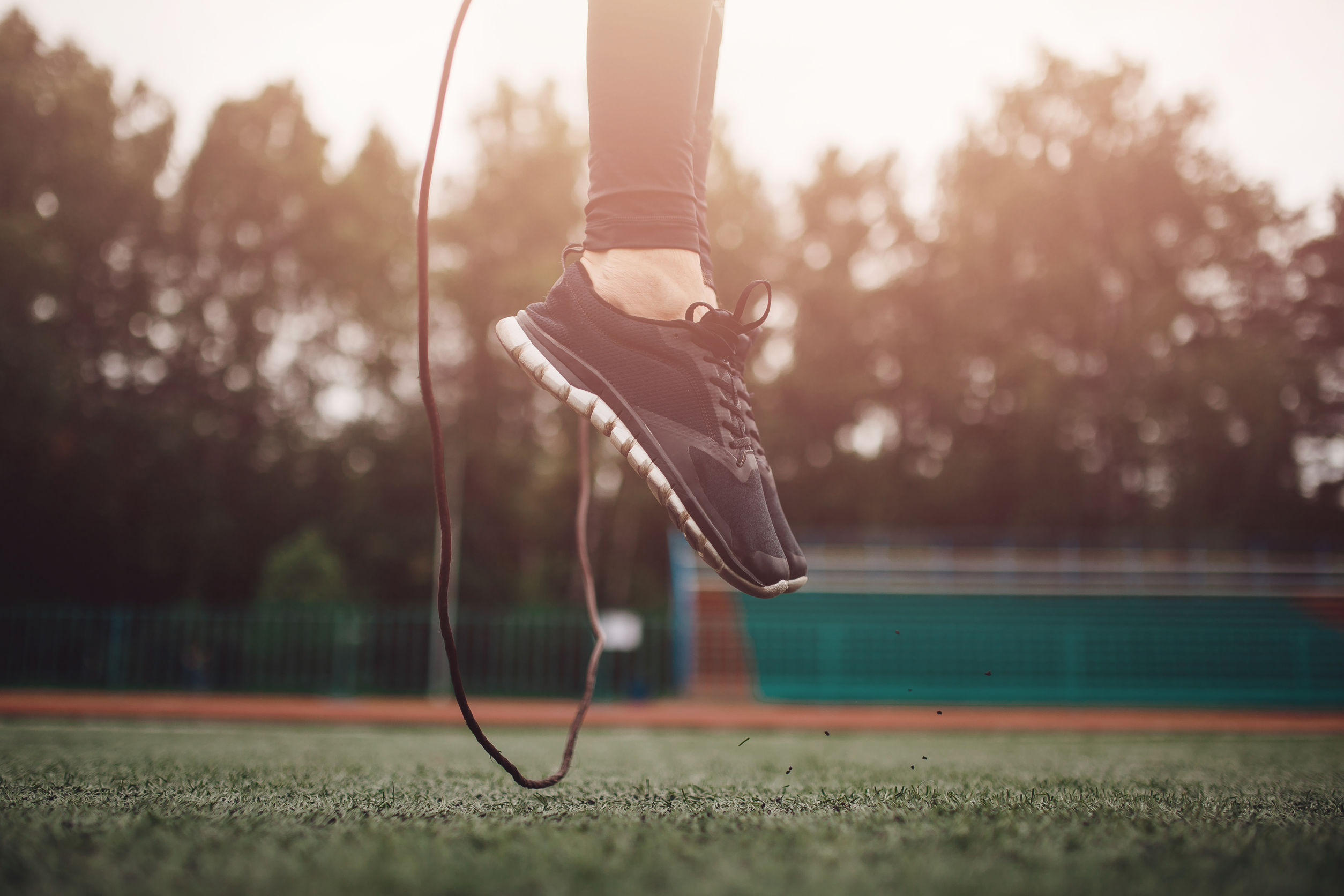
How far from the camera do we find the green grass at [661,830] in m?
0.69

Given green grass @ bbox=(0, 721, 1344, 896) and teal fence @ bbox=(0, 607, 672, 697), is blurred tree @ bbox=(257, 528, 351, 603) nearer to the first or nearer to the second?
teal fence @ bbox=(0, 607, 672, 697)

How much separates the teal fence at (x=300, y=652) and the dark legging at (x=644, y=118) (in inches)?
431

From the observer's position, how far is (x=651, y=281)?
1.34 meters

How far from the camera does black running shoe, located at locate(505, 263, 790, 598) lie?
1.24 m

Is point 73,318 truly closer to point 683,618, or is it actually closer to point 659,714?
point 683,618

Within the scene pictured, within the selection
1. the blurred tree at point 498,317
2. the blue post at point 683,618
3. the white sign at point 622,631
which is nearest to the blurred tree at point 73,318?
the blurred tree at point 498,317

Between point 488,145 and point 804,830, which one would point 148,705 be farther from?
point 488,145

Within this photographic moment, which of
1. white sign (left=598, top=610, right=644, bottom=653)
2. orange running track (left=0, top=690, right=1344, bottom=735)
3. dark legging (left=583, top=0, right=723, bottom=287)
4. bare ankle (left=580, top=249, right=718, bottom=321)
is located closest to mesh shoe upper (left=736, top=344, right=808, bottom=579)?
bare ankle (left=580, top=249, right=718, bottom=321)

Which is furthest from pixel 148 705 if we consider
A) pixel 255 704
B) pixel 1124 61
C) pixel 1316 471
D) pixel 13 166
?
pixel 1124 61

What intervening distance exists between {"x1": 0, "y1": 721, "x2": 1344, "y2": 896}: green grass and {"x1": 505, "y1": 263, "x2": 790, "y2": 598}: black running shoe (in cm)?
36

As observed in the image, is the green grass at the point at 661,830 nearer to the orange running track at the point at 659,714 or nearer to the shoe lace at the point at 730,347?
the shoe lace at the point at 730,347

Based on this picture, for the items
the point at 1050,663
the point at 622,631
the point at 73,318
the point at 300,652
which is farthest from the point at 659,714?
the point at 73,318

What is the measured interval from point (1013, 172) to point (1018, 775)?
Result: 1770 centimetres

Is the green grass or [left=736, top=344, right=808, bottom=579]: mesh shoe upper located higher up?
[left=736, top=344, right=808, bottom=579]: mesh shoe upper
